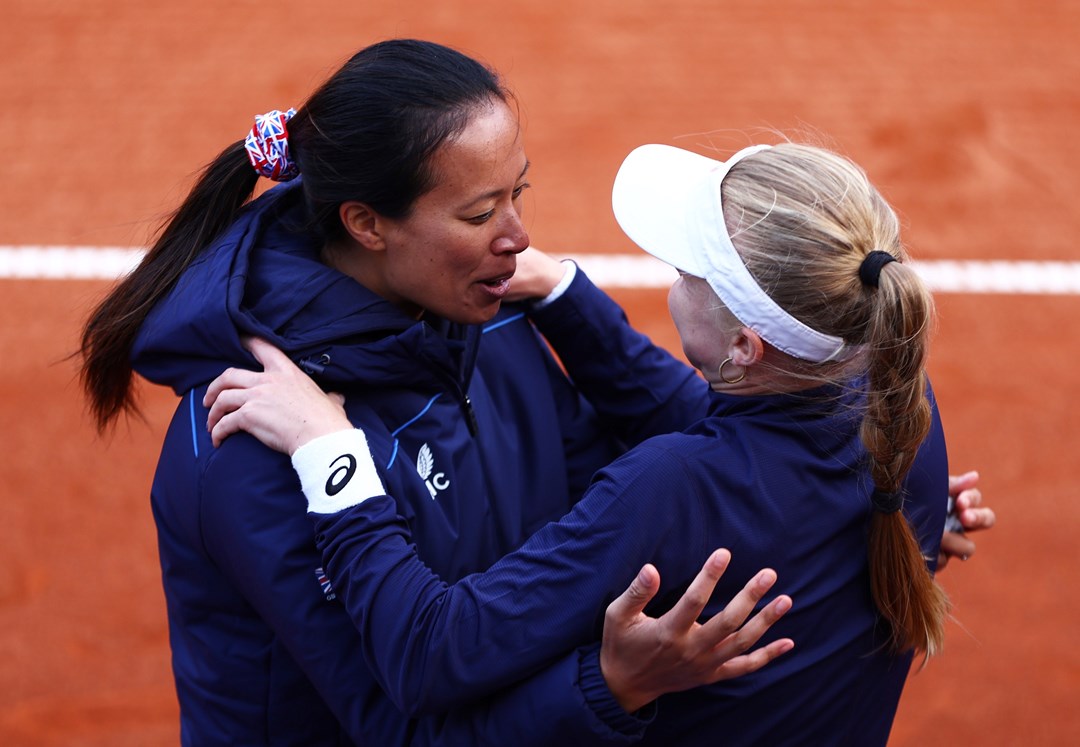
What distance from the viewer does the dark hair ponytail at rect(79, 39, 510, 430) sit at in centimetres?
229

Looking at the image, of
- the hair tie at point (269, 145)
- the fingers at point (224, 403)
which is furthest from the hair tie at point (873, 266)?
the hair tie at point (269, 145)

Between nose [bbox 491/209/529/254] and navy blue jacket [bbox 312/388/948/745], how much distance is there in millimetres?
513

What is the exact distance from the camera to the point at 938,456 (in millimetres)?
2244

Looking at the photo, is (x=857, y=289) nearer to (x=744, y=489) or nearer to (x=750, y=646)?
(x=744, y=489)

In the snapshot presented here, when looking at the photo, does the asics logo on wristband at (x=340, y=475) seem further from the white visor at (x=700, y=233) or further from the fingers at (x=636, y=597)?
the white visor at (x=700, y=233)

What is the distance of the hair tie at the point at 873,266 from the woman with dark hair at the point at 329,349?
2.31 ft

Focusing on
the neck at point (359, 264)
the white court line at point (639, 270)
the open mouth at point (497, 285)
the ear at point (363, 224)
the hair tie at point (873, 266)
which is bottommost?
the white court line at point (639, 270)

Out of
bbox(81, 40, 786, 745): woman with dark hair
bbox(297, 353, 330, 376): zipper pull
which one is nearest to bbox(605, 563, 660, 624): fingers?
bbox(81, 40, 786, 745): woman with dark hair

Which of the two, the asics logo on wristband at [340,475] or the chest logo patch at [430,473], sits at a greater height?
the asics logo on wristband at [340,475]

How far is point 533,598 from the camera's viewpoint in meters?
1.92

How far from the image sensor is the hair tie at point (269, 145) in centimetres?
242

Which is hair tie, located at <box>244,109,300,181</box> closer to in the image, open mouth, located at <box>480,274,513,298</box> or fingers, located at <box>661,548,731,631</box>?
open mouth, located at <box>480,274,513,298</box>

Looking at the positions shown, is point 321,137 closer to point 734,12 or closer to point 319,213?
point 319,213

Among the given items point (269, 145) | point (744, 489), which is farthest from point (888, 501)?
point (269, 145)
